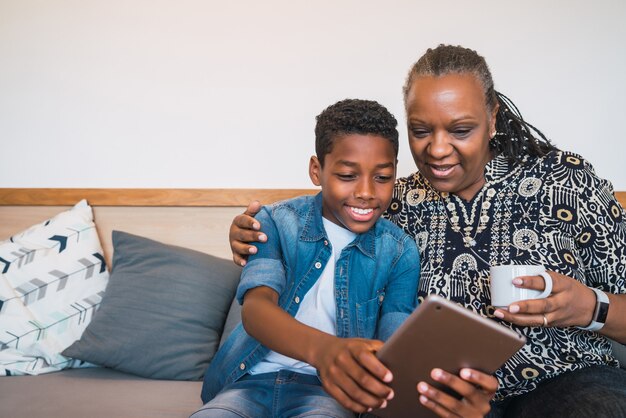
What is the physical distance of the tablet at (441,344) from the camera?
78 centimetres

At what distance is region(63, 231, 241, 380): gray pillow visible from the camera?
170cm

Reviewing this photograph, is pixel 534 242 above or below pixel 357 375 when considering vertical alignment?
above

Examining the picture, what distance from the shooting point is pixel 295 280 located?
128cm

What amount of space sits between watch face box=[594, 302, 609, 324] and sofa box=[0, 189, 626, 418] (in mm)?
570

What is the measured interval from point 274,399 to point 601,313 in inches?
25.9

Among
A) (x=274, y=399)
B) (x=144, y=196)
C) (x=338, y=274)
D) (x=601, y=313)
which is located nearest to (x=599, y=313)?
(x=601, y=313)

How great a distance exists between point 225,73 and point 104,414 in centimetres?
122

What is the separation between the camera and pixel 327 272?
1.31 m

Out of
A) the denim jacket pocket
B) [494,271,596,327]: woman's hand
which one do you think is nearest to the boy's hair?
the denim jacket pocket

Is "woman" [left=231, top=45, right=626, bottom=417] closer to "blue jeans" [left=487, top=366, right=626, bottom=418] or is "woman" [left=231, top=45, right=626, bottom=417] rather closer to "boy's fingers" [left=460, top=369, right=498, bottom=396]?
"blue jeans" [left=487, top=366, right=626, bottom=418]

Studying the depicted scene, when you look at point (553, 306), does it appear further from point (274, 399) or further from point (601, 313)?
point (274, 399)

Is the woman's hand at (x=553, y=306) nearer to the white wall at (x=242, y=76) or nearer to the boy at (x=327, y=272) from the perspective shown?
the boy at (x=327, y=272)

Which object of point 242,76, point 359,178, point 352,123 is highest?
point 242,76

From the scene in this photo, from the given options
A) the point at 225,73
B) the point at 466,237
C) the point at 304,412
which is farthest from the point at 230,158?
the point at 304,412
